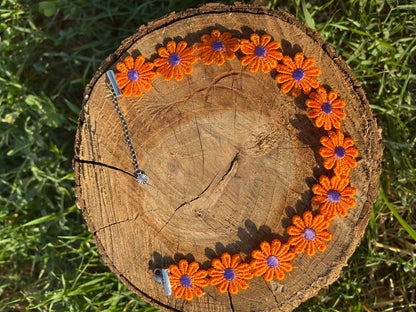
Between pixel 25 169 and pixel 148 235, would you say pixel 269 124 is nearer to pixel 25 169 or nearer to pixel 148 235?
pixel 148 235

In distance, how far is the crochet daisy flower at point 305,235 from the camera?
1837 millimetres

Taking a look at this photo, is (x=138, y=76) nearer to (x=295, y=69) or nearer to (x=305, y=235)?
(x=295, y=69)

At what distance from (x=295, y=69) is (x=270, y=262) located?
959 millimetres

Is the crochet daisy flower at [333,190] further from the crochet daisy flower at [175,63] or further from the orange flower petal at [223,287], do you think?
the crochet daisy flower at [175,63]

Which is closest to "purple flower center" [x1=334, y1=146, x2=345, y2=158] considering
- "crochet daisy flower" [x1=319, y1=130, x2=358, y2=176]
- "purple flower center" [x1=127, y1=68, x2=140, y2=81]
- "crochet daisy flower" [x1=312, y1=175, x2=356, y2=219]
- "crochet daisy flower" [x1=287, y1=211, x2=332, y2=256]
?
"crochet daisy flower" [x1=319, y1=130, x2=358, y2=176]

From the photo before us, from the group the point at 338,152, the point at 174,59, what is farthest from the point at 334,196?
the point at 174,59

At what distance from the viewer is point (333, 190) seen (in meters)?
1.83

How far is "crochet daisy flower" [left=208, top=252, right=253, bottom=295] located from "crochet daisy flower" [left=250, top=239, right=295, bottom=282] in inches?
2.1

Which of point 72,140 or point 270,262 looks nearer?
point 270,262

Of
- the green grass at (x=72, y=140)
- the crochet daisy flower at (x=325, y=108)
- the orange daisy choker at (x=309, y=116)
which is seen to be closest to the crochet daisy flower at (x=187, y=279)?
the orange daisy choker at (x=309, y=116)

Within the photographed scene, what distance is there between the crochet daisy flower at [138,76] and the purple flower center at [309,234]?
1.06 meters

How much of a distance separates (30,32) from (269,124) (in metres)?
1.92

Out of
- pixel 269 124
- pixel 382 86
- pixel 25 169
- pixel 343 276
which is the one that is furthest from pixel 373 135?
pixel 25 169

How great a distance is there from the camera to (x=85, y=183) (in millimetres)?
1919
